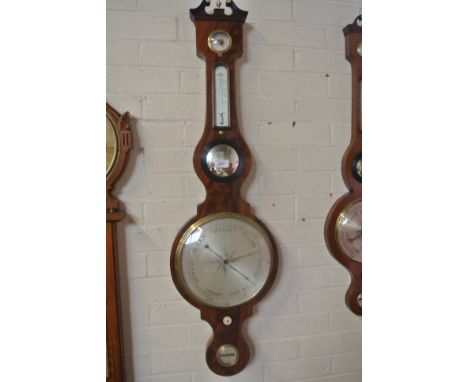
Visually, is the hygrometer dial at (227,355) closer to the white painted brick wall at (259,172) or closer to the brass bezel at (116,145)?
the white painted brick wall at (259,172)

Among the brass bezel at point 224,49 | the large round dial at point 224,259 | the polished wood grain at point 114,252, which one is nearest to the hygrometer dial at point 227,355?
the large round dial at point 224,259

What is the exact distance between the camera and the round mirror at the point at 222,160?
1079mm

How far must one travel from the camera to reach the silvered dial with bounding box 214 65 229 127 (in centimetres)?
108

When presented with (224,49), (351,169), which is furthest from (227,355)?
(224,49)

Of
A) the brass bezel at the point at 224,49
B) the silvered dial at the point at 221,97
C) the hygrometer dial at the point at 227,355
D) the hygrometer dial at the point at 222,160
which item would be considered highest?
the brass bezel at the point at 224,49

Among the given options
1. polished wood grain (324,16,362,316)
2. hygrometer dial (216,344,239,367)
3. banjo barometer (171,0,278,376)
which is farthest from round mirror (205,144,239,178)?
hygrometer dial (216,344,239,367)

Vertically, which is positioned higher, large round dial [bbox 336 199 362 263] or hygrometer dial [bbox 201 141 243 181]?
hygrometer dial [bbox 201 141 243 181]

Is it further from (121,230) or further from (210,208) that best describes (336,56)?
(121,230)

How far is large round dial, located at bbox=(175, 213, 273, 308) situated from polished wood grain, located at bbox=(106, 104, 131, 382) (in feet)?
0.67

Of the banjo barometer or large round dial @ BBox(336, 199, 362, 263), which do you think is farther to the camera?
large round dial @ BBox(336, 199, 362, 263)

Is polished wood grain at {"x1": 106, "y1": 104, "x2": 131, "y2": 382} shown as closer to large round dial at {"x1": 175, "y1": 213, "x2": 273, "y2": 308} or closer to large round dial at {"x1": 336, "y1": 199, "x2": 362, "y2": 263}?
large round dial at {"x1": 175, "y1": 213, "x2": 273, "y2": 308}

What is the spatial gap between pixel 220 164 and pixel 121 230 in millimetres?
385

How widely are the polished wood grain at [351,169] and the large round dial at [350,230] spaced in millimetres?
13

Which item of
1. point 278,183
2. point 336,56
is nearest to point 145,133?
point 278,183
